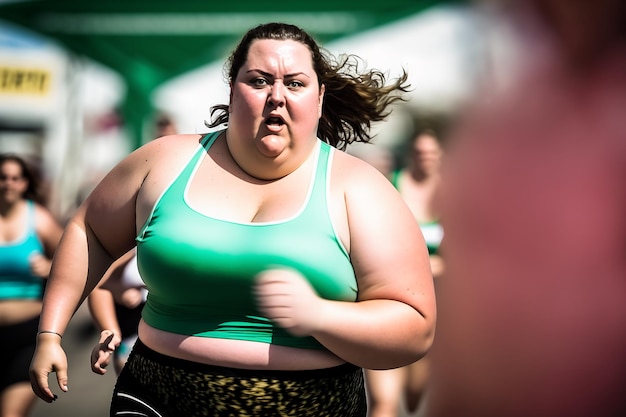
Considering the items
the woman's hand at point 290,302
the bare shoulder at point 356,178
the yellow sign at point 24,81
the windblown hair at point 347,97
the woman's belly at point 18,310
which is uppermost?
the yellow sign at point 24,81

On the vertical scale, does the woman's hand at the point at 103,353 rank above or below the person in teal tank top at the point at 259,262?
below

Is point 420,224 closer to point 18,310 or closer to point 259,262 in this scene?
point 18,310

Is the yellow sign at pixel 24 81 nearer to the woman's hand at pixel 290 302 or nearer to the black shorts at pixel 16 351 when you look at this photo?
the black shorts at pixel 16 351

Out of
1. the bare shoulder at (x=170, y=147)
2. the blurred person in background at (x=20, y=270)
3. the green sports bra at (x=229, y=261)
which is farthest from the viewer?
the blurred person in background at (x=20, y=270)

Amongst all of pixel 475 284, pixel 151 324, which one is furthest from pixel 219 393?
pixel 475 284

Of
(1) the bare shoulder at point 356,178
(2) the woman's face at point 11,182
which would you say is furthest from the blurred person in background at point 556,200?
(2) the woman's face at point 11,182

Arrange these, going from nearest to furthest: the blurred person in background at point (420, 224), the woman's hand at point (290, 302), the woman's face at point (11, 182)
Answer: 1. the woman's hand at point (290, 302)
2. the blurred person in background at point (420, 224)
3. the woman's face at point (11, 182)

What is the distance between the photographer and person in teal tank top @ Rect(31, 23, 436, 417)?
6.72 ft

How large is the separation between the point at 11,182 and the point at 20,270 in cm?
68

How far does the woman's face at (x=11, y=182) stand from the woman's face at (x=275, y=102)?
326cm

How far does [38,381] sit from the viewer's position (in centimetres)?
228

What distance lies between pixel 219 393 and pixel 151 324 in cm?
28

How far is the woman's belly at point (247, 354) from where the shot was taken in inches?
83.2

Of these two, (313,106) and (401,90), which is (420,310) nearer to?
(313,106)
